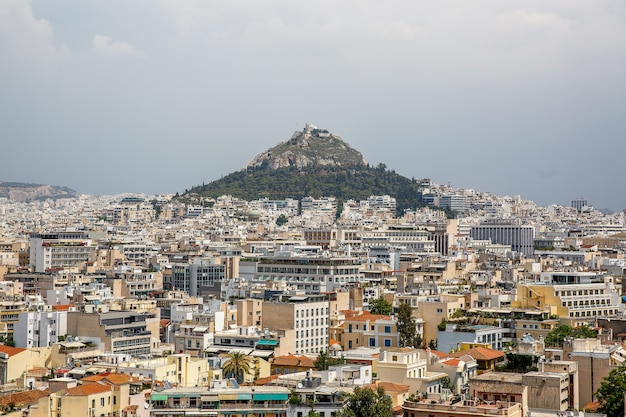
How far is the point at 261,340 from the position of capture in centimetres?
4675

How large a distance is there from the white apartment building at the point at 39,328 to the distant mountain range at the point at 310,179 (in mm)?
121046

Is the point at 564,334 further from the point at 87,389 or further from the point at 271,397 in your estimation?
the point at 87,389

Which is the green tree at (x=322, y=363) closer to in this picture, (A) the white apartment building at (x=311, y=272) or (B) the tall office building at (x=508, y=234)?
(A) the white apartment building at (x=311, y=272)

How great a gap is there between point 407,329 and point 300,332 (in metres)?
4.58

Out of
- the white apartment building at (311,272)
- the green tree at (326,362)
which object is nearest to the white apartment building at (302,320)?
the green tree at (326,362)

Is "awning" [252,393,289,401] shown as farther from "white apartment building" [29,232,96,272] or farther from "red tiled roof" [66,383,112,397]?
"white apartment building" [29,232,96,272]

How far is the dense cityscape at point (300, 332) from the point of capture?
3444 centimetres

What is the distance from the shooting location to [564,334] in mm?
46219

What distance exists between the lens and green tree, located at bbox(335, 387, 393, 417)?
1281 inches

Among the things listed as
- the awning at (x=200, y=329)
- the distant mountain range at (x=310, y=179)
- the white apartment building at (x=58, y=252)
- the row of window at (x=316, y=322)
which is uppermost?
the distant mountain range at (x=310, y=179)

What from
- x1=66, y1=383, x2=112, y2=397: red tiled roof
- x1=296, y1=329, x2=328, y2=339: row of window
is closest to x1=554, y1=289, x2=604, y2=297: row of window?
x1=296, y1=329, x2=328, y2=339: row of window

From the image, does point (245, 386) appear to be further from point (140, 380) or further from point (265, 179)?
point (265, 179)

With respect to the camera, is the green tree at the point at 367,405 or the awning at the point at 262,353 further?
the awning at the point at 262,353

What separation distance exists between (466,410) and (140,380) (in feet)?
33.9
